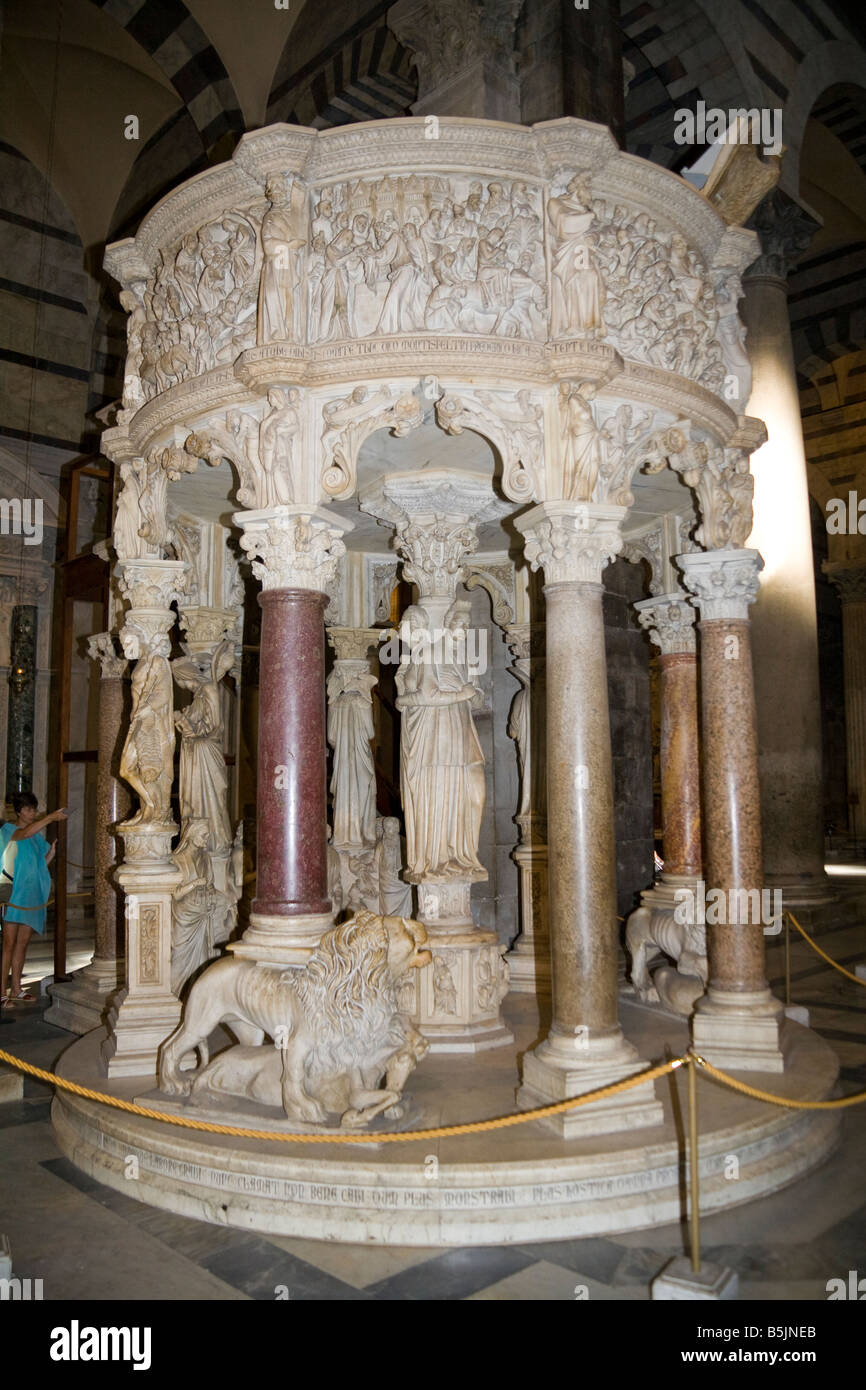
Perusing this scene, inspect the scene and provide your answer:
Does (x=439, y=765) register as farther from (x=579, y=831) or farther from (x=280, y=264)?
(x=280, y=264)

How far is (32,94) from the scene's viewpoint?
1434 centimetres

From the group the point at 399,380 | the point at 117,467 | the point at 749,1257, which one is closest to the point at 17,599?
the point at 117,467

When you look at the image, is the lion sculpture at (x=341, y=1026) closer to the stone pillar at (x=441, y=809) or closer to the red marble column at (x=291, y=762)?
the red marble column at (x=291, y=762)

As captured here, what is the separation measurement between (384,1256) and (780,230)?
1145cm

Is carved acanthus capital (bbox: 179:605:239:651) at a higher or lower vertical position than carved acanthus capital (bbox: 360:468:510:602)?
lower

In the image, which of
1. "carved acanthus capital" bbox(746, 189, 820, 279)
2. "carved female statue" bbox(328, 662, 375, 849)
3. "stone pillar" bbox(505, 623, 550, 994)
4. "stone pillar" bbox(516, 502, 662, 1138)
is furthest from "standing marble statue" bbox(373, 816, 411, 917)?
"carved acanthus capital" bbox(746, 189, 820, 279)

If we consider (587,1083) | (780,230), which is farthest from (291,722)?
(780,230)

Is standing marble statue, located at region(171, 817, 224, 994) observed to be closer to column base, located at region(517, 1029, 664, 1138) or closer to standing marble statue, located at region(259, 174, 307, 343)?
column base, located at region(517, 1029, 664, 1138)

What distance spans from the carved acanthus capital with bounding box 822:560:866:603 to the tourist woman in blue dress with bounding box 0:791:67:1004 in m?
17.7

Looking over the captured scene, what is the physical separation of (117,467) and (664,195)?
4.00 m

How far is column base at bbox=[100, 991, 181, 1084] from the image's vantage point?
6.12 m

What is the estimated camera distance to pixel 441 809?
6910mm

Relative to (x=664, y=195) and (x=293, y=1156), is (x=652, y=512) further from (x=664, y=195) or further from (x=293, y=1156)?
(x=293, y=1156)

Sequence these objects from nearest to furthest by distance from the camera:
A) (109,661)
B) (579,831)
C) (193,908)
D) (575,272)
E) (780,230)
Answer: (579,831)
(575,272)
(193,908)
(109,661)
(780,230)
